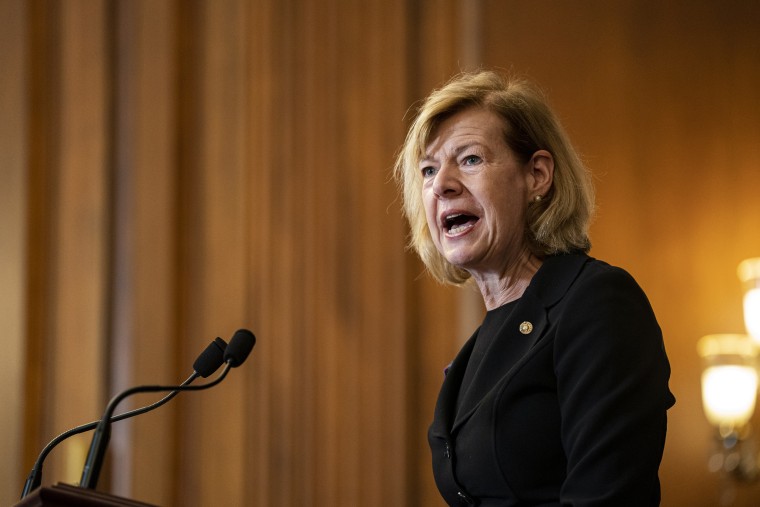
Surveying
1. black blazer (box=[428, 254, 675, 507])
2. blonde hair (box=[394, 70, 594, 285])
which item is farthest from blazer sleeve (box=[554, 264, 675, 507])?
blonde hair (box=[394, 70, 594, 285])

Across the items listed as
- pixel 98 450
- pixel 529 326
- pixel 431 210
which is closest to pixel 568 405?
pixel 529 326

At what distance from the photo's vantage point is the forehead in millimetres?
2449

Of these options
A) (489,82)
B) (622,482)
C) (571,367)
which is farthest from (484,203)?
(622,482)

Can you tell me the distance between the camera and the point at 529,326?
213 cm

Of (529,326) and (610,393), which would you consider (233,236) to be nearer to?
(529,326)

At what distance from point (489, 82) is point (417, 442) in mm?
1755

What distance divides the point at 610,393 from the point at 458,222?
0.74 m

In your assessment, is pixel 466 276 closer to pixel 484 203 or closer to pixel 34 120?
pixel 484 203

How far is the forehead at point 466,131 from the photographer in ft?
8.04

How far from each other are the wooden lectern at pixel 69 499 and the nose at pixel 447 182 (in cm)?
118

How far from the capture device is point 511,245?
7.92 ft

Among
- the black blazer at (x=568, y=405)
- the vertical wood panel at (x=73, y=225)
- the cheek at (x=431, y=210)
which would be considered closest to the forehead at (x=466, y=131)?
the cheek at (x=431, y=210)

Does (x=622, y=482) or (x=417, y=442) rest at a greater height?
(x=622, y=482)

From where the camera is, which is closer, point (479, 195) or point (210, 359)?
point (210, 359)
